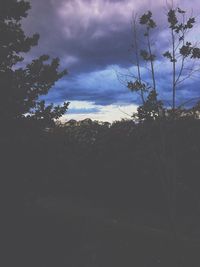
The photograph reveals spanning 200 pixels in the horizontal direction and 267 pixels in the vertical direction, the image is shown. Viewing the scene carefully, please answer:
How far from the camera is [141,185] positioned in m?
14.9

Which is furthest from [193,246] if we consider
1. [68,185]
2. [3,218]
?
[68,185]

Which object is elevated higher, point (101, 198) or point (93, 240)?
point (101, 198)

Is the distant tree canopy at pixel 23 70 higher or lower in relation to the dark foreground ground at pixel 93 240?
higher

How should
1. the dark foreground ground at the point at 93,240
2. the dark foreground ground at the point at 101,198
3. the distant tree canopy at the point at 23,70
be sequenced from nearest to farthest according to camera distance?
the dark foreground ground at the point at 93,240 → the dark foreground ground at the point at 101,198 → the distant tree canopy at the point at 23,70

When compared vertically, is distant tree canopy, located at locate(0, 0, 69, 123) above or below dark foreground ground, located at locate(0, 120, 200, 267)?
above

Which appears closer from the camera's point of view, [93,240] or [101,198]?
[93,240]

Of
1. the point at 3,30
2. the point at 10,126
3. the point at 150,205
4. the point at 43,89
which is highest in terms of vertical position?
the point at 3,30

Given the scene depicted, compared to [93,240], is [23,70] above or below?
above

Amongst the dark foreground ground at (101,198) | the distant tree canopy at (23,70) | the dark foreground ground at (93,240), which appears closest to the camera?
the dark foreground ground at (93,240)

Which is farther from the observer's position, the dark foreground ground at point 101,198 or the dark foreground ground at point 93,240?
the dark foreground ground at point 101,198

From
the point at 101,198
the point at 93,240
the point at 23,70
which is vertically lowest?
the point at 93,240

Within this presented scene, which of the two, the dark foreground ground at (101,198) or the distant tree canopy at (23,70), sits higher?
the distant tree canopy at (23,70)

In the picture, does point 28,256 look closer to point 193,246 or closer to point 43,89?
point 193,246

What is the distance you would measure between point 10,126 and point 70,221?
329 centimetres
